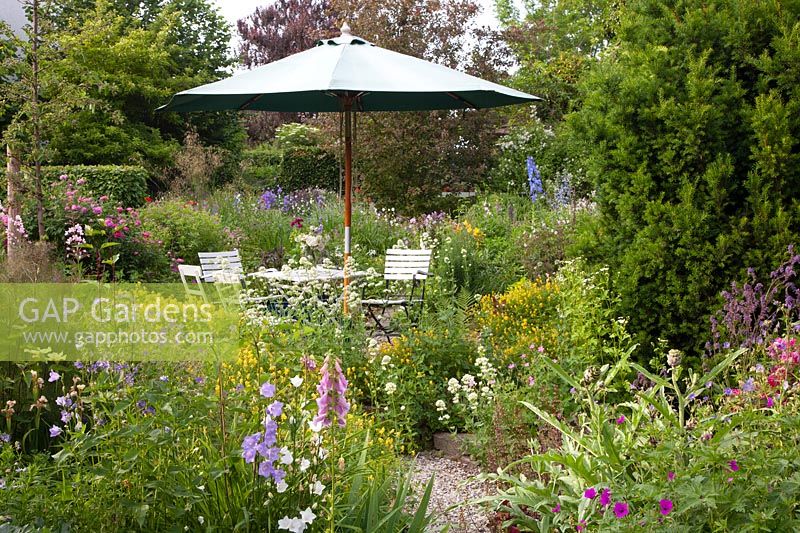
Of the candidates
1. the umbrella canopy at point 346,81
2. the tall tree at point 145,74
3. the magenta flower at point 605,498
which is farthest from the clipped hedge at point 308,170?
the magenta flower at point 605,498

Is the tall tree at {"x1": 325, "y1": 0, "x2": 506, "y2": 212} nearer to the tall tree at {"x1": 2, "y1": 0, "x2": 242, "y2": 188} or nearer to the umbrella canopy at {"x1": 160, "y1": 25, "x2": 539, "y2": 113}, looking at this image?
the tall tree at {"x1": 2, "y1": 0, "x2": 242, "y2": 188}

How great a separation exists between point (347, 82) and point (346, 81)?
0.02 meters

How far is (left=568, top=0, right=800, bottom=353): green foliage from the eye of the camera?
13.7 feet

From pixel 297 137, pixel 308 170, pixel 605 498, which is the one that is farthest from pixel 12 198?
pixel 297 137

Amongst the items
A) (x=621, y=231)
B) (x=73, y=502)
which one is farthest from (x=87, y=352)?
(x=621, y=231)

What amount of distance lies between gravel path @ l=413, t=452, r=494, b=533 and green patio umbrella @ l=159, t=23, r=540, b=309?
1943 millimetres

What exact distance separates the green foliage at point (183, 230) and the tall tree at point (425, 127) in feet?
12.8

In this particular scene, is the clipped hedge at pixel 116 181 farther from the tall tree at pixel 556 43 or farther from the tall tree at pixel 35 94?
the tall tree at pixel 556 43

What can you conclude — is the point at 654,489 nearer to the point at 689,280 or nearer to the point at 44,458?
the point at 44,458

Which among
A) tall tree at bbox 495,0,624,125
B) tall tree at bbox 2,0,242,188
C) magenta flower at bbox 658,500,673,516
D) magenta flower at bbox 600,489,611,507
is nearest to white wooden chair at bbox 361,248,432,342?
tall tree at bbox 495,0,624,125

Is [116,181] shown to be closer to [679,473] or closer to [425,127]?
[425,127]

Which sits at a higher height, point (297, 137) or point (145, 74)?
point (145, 74)

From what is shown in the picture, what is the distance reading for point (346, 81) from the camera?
538 cm

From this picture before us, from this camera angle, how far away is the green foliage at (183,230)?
9.95 meters
